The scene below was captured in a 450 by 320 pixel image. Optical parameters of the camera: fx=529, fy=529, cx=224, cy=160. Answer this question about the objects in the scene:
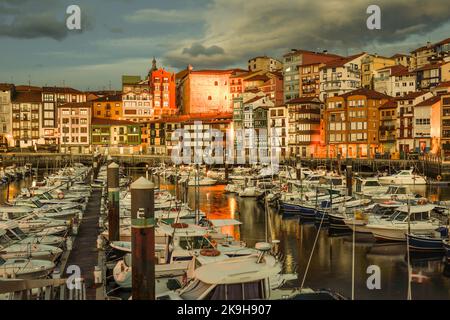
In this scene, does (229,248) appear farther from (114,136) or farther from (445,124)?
(114,136)

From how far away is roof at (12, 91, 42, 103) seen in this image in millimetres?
116062

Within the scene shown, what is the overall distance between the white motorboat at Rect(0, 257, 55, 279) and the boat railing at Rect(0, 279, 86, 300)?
12.8 feet

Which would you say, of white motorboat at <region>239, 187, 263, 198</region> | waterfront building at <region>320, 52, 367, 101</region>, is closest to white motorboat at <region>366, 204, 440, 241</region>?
white motorboat at <region>239, 187, 263, 198</region>

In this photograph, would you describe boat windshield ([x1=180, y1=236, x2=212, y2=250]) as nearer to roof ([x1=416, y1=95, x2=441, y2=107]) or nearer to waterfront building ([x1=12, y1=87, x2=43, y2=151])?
roof ([x1=416, y1=95, x2=441, y2=107])

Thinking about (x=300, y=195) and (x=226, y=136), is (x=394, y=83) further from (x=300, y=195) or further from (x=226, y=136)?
(x=300, y=195)

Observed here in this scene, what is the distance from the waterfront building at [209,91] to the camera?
12662cm

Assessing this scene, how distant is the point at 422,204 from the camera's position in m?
32.3

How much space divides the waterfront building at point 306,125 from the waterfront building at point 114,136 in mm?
35766

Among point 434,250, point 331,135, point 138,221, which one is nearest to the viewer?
point 138,221

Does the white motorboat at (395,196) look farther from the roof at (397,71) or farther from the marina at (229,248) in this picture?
the roof at (397,71)

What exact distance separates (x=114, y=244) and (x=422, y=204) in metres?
19.3

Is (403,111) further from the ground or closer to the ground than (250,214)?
further from the ground

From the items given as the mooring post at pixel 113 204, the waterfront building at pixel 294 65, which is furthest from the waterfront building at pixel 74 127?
the mooring post at pixel 113 204

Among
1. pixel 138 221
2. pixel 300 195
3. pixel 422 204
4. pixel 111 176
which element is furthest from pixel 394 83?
pixel 138 221
